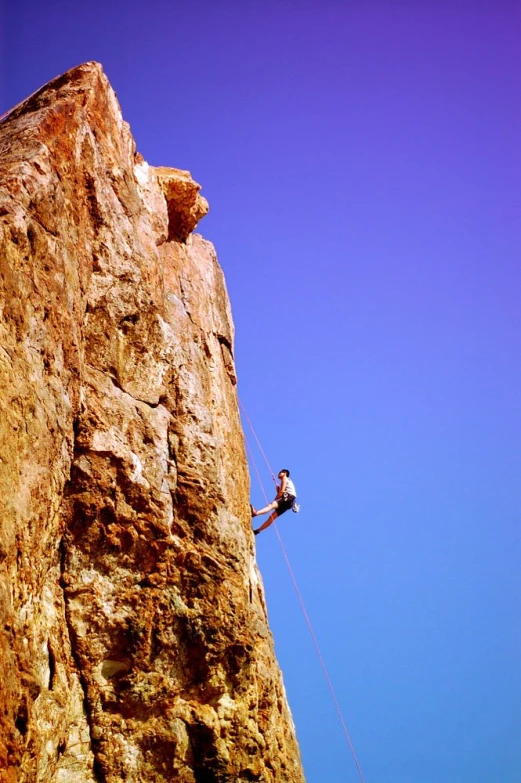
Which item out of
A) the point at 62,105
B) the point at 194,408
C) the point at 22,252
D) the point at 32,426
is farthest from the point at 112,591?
the point at 62,105

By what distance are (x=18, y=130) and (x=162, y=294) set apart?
4388mm

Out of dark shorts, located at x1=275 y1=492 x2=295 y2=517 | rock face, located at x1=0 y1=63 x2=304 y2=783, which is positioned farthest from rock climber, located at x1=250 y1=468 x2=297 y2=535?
rock face, located at x1=0 y1=63 x2=304 y2=783

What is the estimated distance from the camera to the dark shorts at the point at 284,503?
1933 centimetres

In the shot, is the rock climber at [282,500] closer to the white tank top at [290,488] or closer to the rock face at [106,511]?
the white tank top at [290,488]

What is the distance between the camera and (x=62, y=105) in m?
10.7

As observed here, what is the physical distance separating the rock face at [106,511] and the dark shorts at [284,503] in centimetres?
603

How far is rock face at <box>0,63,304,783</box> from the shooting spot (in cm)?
782

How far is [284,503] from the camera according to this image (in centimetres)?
1944

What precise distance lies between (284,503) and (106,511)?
396 inches

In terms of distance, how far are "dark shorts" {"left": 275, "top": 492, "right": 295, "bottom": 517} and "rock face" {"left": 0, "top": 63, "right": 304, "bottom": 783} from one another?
603cm

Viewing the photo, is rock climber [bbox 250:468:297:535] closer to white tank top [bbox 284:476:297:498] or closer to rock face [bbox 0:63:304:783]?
white tank top [bbox 284:476:297:498]

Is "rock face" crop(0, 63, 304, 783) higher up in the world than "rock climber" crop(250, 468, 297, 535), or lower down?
lower down

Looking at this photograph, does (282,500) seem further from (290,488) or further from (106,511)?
(106,511)

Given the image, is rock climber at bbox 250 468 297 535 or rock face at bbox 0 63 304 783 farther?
rock climber at bbox 250 468 297 535
